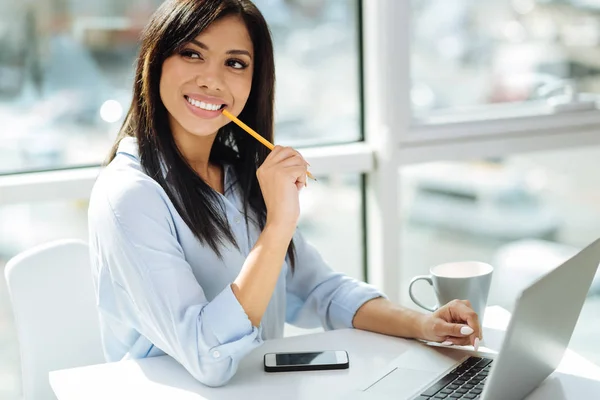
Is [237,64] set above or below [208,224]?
above

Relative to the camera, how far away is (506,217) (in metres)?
2.91

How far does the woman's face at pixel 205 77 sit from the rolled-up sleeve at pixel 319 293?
0.36 meters

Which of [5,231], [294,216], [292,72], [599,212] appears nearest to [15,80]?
[5,231]

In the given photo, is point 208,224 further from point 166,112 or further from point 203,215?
point 166,112

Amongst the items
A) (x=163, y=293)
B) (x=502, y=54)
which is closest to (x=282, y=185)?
(x=163, y=293)

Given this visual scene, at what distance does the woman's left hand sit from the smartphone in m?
0.18

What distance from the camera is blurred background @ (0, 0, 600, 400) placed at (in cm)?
232

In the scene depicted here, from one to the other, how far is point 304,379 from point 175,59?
66 cm

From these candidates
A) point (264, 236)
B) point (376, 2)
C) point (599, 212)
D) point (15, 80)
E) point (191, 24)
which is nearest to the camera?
point (264, 236)

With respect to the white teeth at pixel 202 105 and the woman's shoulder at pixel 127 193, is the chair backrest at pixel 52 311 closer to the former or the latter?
the woman's shoulder at pixel 127 193

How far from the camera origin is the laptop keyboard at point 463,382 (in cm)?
129

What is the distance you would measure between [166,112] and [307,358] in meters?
0.59

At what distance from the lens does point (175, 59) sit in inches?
63.4

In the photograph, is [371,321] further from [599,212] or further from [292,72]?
[599,212]
